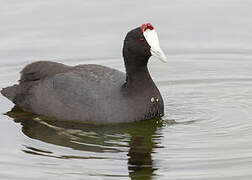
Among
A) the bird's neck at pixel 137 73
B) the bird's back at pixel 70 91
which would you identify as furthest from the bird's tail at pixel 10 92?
the bird's neck at pixel 137 73

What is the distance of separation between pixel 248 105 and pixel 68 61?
3.04m

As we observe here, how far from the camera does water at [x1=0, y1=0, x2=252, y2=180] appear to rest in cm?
877

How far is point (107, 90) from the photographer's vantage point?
32.9 feet

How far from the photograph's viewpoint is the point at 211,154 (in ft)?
29.5

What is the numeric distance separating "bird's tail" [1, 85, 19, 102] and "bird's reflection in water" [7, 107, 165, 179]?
1.13 ft

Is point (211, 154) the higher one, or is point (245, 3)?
point (245, 3)

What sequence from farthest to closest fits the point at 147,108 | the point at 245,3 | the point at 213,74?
the point at 245,3 → the point at 213,74 → the point at 147,108

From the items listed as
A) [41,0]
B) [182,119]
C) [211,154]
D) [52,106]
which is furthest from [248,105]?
[41,0]

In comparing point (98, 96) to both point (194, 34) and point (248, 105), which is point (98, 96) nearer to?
point (248, 105)

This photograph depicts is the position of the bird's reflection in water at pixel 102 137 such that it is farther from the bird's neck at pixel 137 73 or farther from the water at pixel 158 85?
the bird's neck at pixel 137 73

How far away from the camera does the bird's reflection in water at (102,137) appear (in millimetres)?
9039

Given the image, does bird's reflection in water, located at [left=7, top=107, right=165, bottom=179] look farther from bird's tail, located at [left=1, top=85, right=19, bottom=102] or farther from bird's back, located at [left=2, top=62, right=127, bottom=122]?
bird's tail, located at [left=1, top=85, right=19, bottom=102]

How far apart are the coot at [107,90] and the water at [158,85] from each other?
15 cm

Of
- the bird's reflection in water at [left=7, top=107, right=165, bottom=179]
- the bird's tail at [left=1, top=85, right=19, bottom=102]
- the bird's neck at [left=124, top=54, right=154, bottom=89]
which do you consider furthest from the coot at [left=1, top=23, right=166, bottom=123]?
the bird's tail at [left=1, top=85, right=19, bottom=102]
